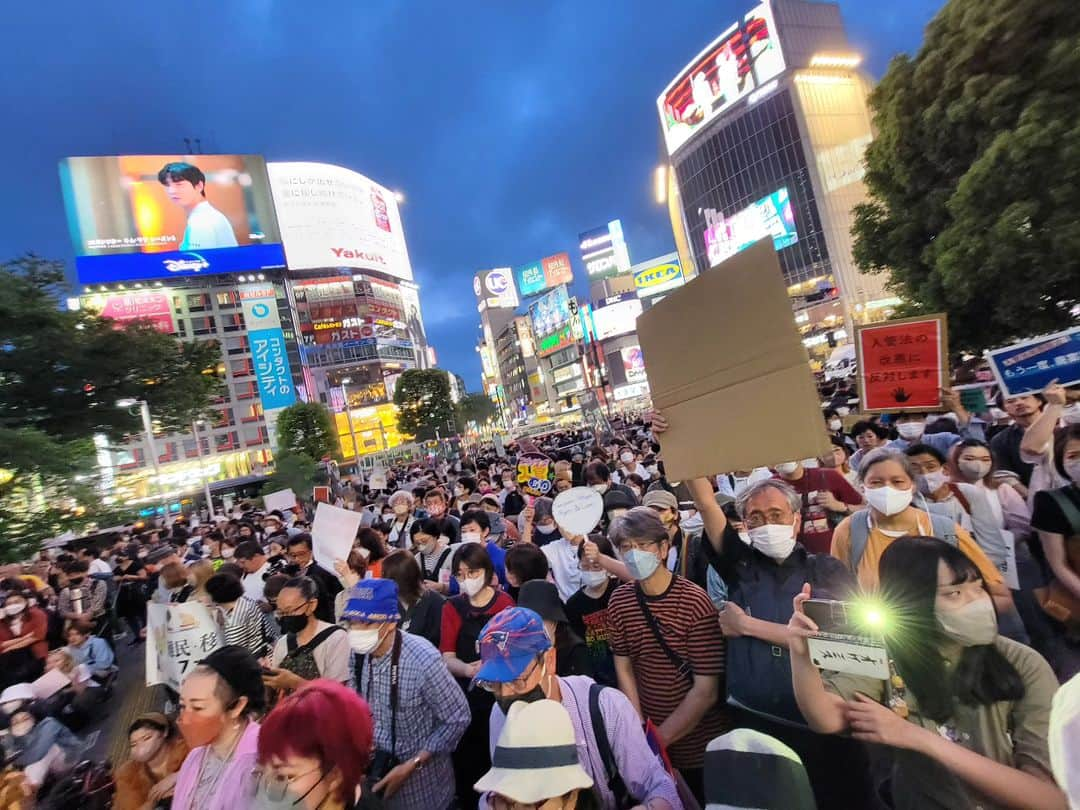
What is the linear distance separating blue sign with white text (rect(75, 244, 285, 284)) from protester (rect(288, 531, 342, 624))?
2500 inches

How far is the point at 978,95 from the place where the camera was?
420 inches

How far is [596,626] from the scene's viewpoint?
10.6 feet

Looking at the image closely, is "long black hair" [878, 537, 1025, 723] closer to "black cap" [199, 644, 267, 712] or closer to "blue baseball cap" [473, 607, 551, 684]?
"blue baseball cap" [473, 607, 551, 684]

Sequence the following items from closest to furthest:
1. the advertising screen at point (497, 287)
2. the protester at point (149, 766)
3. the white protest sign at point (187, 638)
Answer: the protester at point (149, 766), the white protest sign at point (187, 638), the advertising screen at point (497, 287)

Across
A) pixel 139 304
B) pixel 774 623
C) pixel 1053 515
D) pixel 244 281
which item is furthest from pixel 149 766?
pixel 244 281

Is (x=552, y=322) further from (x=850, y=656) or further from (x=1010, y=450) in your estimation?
(x=850, y=656)

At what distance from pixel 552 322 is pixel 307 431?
3825cm

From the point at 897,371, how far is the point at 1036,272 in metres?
8.71

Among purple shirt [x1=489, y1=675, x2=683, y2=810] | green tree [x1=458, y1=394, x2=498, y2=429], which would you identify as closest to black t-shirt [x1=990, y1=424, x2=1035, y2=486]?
purple shirt [x1=489, y1=675, x2=683, y2=810]

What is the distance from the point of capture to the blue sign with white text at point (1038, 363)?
4.36 m

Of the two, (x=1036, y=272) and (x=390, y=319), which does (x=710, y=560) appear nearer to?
(x=1036, y=272)

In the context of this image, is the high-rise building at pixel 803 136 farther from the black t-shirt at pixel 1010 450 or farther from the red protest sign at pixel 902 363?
the red protest sign at pixel 902 363

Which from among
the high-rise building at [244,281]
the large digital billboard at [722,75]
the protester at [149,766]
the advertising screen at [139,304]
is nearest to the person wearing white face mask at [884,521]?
the protester at [149,766]

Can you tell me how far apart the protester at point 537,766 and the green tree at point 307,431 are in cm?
5136
